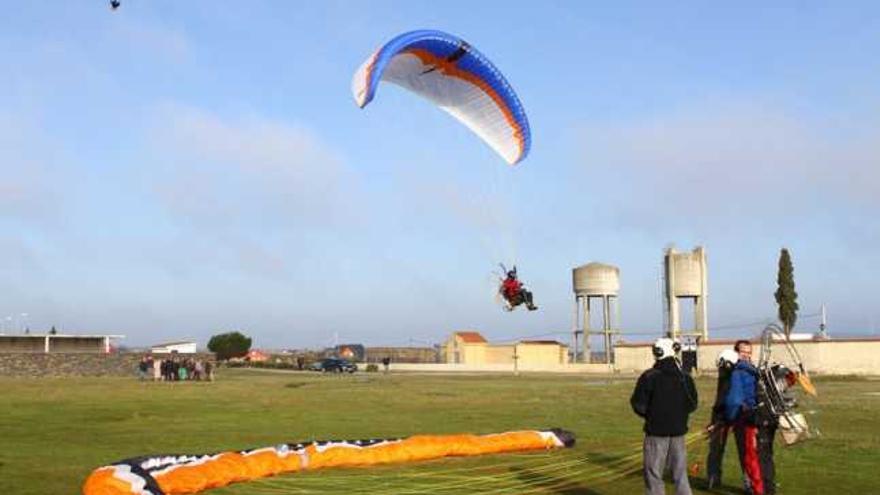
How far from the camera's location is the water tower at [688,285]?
78.3m

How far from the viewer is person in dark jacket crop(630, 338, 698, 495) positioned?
10.3 metres

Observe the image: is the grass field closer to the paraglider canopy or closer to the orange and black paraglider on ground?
the orange and black paraglider on ground

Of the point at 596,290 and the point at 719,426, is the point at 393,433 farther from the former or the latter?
the point at 596,290

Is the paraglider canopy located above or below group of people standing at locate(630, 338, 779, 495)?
above

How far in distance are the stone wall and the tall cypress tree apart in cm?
4794

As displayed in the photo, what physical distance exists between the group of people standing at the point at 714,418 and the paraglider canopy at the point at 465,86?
971cm

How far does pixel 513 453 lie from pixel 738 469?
13.3 feet

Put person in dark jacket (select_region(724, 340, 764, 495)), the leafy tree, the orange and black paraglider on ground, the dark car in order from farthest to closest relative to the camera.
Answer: the leafy tree, the dark car, person in dark jacket (select_region(724, 340, 764, 495)), the orange and black paraglider on ground

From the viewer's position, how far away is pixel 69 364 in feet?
208

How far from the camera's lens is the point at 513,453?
54.8ft

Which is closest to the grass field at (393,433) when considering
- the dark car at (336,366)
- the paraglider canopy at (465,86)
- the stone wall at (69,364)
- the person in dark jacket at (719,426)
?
the person in dark jacket at (719,426)

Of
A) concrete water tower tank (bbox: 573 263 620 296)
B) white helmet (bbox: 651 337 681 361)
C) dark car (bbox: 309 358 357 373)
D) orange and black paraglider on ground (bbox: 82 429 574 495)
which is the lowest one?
dark car (bbox: 309 358 357 373)

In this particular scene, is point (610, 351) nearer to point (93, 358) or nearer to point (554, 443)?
point (93, 358)

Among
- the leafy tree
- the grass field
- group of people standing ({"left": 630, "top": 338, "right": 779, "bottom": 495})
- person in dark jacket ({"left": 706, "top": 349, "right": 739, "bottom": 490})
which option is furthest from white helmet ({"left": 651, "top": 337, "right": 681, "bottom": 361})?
the leafy tree
